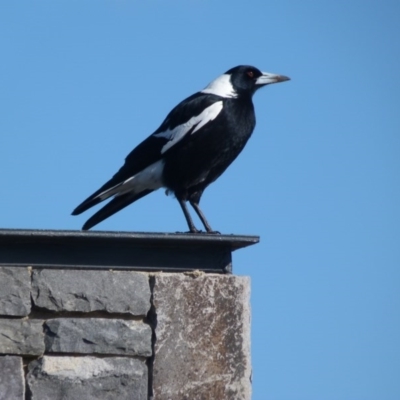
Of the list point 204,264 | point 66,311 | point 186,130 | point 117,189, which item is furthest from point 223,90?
point 66,311

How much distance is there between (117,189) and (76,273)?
1688 mm

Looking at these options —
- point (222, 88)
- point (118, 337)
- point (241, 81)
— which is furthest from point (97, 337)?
point (241, 81)

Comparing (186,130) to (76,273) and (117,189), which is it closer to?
(117,189)

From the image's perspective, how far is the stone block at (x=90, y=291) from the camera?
9.21 feet

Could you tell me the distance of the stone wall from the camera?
277 centimetres

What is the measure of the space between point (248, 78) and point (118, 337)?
2550 mm

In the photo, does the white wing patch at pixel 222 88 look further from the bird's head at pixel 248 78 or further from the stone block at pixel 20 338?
the stone block at pixel 20 338

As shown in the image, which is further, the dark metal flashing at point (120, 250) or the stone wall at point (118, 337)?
the dark metal flashing at point (120, 250)

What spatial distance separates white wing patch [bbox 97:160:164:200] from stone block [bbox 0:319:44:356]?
5.76 feet

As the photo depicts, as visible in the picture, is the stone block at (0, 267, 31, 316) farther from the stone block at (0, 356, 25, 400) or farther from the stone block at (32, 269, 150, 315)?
the stone block at (0, 356, 25, 400)

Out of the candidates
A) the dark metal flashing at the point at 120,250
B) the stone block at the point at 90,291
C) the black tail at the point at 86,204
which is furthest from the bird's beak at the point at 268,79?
the stone block at the point at 90,291

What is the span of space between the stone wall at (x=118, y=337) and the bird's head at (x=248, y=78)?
218 cm

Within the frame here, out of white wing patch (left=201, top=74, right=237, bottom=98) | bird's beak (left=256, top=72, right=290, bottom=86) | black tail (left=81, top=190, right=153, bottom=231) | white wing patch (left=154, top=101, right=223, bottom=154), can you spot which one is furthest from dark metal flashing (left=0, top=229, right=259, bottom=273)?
bird's beak (left=256, top=72, right=290, bottom=86)

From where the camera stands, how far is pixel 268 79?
520 centimetres
